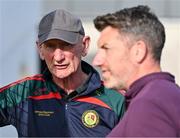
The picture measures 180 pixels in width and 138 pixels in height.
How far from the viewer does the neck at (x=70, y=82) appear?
11.8 feet

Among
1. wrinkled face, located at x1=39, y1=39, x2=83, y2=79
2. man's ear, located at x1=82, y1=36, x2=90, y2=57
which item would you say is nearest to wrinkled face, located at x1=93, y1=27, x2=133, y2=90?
wrinkled face, located at x1=39, y1=39, x2=83, y2=79

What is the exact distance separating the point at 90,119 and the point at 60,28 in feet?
1.69

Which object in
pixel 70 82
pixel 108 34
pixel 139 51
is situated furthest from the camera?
pixel 70 82

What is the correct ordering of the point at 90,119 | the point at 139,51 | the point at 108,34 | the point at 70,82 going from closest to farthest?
the point at 139,51
the point at 108,34
the point at 90,119
the point at 70,82

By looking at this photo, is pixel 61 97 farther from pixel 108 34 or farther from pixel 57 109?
pixel 108 34

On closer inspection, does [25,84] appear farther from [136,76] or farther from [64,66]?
[136,76]

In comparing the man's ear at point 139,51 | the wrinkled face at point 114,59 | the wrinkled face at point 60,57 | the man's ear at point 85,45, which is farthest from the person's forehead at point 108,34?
the man's ear at point 85,45

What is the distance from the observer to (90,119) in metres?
3.48

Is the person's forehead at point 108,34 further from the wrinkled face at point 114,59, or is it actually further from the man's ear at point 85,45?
the man's ear at point 85,45

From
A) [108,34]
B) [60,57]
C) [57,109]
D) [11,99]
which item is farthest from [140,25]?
[11,99]

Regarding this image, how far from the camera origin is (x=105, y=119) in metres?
3.49

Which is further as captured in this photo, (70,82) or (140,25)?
(70,82)

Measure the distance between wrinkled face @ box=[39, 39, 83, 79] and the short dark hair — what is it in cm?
76

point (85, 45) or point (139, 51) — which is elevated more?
point (139, 51)
